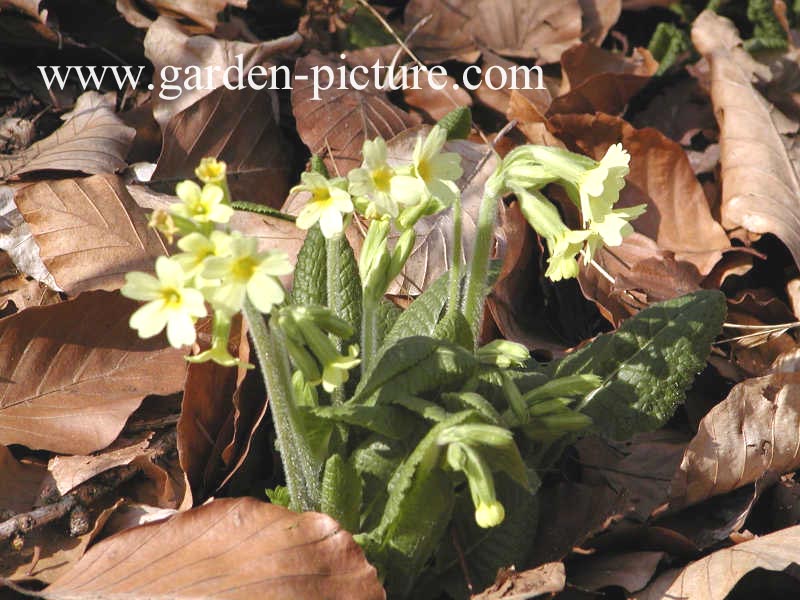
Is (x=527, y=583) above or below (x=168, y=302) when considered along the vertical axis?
below

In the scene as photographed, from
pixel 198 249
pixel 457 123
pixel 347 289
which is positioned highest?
pixel 198 249

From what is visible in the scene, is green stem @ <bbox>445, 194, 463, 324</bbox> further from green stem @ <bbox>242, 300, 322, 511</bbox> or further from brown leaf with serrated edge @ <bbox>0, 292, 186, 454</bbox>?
brown leaf with serrated edge @ <bbox>0, 292, 186, 454</bbox>

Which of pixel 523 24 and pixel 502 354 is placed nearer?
pixel 502 354

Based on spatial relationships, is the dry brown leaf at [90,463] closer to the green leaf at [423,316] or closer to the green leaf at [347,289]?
the green leaf at [347,289]

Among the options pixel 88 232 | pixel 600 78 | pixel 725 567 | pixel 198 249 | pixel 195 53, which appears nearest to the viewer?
pixel 198 249

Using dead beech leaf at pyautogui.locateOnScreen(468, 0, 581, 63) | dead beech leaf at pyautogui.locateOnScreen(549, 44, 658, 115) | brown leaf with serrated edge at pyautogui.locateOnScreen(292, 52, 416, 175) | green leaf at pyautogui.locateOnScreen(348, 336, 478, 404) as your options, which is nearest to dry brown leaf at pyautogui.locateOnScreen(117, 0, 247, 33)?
brown leaf with serrated edge at pyautogui.locateOnScreen(292, 52, 416, 175)

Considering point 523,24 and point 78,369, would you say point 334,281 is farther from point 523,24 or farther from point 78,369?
point 523,24

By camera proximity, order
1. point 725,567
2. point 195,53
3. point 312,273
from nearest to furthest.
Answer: point 725,567, point 312,273, point 195,53

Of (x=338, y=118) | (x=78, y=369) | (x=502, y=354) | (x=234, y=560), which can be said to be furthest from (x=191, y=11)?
Answer: (x=234, y=560)
